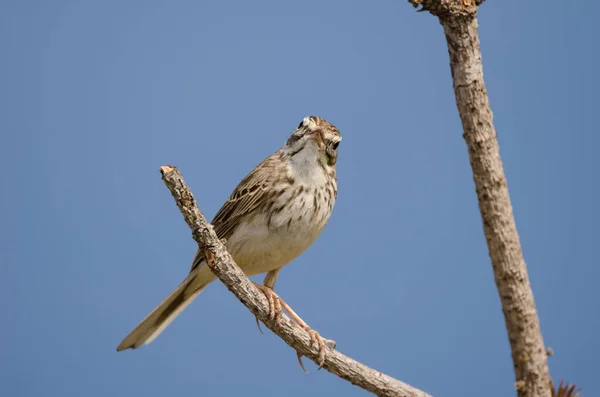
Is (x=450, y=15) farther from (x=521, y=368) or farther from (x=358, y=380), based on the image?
(x=358, y=380)

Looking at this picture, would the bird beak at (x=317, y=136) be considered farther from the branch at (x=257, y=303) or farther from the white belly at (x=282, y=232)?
the branch at (x=257, y=303)

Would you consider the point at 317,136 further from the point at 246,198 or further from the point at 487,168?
the point at 487,168

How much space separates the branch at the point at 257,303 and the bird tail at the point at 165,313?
1.03m

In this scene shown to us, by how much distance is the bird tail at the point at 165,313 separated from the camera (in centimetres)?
545

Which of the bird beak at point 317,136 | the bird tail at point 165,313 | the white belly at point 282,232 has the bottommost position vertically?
the bird tail at point 165,313

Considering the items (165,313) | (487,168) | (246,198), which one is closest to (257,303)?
(246,198)

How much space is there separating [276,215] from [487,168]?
79.0 inches

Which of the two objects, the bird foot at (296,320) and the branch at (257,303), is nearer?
the branch at (257,303)

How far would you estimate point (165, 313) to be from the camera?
5.66 m

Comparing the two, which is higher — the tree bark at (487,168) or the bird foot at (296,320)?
the tree bark at (487,168)

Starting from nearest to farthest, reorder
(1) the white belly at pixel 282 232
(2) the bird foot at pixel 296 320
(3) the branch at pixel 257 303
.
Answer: (3) the branch at pixel 257 303 → (2) the bird foot at pixel 296 320 → (1) the white belly at pixel 282 232

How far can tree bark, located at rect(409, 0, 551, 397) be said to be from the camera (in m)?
3.72

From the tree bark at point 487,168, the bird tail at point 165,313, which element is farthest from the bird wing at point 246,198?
the tree bark at point 487,168

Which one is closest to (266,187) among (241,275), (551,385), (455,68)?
(241,275)
